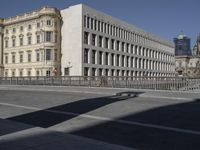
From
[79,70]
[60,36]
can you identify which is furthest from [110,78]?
[60,36]

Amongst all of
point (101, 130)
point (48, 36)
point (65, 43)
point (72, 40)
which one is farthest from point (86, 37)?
point (101, 130)

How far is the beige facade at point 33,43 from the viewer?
64.3 meters

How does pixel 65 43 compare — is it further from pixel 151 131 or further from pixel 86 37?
pixel 151 131

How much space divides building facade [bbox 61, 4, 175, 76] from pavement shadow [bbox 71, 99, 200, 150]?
5342cm

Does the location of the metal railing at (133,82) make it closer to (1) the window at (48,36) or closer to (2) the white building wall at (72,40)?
(2) the white building wall at (72,40)

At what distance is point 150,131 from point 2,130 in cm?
401

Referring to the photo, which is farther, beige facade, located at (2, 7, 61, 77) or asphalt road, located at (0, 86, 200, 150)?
beige facade, located at (2, 7, 61, 77)

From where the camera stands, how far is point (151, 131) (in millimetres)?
7977

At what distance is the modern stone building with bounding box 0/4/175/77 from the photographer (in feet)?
211

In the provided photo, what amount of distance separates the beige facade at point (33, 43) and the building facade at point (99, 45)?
2.98 meters

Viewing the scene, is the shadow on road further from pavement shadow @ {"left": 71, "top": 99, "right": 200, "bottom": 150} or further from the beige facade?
the beige facade

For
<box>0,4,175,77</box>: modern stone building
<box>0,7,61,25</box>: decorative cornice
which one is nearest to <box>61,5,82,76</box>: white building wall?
<box>0,4,175,77</box>: modern stone building

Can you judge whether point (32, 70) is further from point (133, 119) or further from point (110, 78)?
point (133, 119)

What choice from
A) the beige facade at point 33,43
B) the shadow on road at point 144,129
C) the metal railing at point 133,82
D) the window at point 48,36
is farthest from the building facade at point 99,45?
the shadow on road at point 144,129
